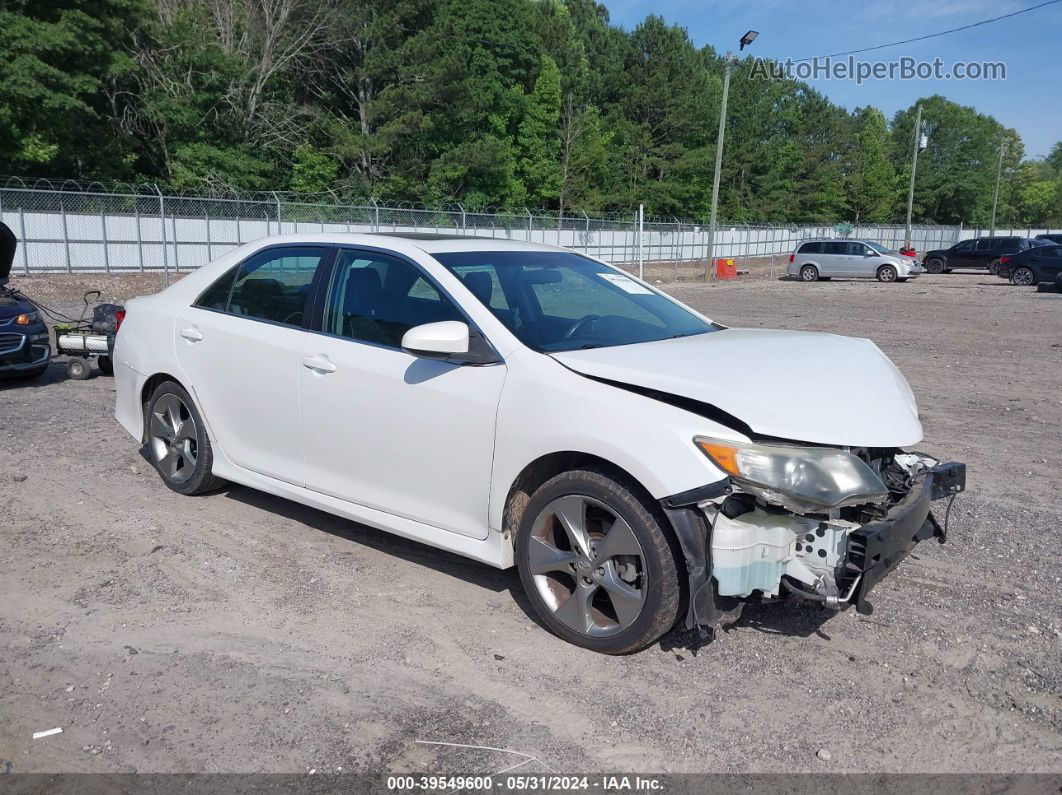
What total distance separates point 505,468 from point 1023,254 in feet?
110

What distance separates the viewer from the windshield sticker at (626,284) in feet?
16.3

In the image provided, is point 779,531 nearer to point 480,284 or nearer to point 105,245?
point 480,284

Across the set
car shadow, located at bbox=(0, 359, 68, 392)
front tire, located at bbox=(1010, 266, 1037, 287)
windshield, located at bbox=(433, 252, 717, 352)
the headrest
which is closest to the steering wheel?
windshield, located at bbox=(433, 252, 717, 352)

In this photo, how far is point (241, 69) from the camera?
131 feet

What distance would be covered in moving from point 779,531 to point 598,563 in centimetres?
73

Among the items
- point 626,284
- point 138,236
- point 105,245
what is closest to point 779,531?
point 626,284

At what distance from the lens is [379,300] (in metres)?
4.47

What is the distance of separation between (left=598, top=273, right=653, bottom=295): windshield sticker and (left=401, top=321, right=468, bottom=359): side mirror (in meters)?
1.39

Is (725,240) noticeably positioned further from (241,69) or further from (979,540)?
(979,540)

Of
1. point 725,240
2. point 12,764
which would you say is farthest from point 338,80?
point 12,764

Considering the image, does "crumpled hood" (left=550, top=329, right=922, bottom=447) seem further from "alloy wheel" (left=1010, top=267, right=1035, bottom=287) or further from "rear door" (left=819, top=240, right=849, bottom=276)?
"rear door" (left=819, top=240, right=849, bottom=276)

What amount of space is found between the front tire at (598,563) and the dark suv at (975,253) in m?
37.9

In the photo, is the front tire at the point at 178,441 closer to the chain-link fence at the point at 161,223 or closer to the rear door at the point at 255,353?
the rear door at the point at 255,353

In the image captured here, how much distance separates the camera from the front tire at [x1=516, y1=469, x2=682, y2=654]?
3379mm
